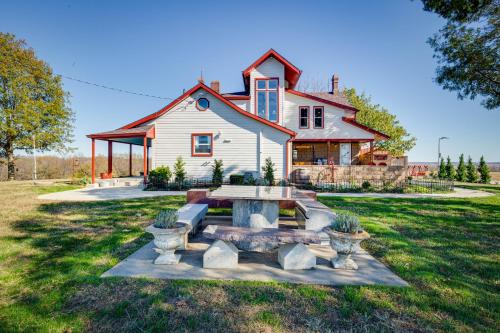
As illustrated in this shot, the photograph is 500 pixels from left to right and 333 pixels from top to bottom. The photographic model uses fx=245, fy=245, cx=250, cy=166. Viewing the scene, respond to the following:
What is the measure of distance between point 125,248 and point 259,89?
52.7 feet

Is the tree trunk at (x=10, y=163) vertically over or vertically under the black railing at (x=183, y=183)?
over

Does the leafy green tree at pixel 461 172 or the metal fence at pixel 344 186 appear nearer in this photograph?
the metal fence at pixel 344 186

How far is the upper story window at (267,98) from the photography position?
18516 millimetres

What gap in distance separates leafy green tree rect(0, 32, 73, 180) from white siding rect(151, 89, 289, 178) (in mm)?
13225

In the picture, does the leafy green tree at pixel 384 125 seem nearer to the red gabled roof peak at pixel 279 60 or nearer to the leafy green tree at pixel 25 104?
the red gabled roof peak at pixel 279 60

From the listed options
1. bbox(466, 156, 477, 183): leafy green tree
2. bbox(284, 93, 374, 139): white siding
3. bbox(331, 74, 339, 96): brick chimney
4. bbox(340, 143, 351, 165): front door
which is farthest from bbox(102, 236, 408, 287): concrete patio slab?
bbox(466, 156, 477, 183): leafy green tree

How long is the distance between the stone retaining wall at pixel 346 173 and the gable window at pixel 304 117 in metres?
5.30

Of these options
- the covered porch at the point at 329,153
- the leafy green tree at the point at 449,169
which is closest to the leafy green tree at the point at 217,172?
the covered porch at the point at 329,153

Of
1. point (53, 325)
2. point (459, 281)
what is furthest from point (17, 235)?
point (459, 281)

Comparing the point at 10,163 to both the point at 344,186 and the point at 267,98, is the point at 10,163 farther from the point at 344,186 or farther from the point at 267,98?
the point at 344,186

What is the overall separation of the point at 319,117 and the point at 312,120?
66 cm

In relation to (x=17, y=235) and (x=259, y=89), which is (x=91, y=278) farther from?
(x=259, y=89)

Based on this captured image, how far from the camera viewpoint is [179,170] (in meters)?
15.2

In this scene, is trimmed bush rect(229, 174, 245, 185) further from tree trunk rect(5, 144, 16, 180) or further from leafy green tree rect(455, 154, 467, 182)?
leafy green tree rect(455, 154, 467, 182)
